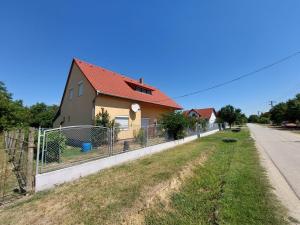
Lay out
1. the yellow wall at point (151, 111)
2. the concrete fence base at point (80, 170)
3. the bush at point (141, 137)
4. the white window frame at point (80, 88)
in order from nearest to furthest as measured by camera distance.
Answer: the concrete fence base at point (80, 170) → the bush at point (141, 137) → the white window frame at point (80, 88) → the yellow wall at point (151, 111)

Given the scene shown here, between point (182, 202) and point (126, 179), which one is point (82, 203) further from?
point (182, 202)

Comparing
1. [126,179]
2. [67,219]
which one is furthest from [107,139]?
[67,219]

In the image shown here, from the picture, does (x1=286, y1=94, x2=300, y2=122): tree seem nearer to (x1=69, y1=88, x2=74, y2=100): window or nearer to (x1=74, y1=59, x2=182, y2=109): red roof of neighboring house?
(x1=74, y1=59, x2=182, y2=109): red roof of neighboring house

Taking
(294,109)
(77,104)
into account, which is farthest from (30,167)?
(294,109)

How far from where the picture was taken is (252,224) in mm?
3207

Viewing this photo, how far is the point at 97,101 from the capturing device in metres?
12.1

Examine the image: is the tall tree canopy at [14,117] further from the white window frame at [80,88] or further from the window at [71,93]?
the white window frame at [80,88]

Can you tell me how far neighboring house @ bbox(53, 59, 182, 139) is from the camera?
12414 millimetres

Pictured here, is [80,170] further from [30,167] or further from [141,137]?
[141,137]

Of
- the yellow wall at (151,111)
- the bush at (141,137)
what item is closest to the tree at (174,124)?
the bush at (141,137)

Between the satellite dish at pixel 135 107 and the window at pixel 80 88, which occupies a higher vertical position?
the window at pixel 80 88

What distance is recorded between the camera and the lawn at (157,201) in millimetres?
3438

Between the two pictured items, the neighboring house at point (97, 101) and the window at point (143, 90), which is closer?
the neighboring house at point (97, 101)

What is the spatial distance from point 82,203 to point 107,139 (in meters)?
3.61
